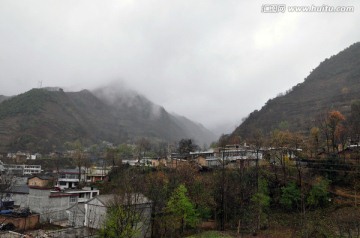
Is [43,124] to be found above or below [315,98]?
below

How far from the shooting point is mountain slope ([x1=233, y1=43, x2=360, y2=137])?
85.2 metres

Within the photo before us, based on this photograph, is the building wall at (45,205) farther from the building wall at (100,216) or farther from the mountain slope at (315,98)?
the mountain slope at (315,98)

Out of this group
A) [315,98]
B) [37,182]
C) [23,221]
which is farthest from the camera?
[315,98]

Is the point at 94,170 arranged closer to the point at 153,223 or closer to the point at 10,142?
the point at 153,223

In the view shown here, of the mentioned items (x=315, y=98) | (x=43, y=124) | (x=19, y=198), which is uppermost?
(x=315, y=98)

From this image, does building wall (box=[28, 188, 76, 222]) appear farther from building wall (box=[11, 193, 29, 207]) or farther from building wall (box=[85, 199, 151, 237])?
building wall (box=[85, 199, 151, 237])

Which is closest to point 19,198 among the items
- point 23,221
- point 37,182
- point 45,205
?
point 45,205

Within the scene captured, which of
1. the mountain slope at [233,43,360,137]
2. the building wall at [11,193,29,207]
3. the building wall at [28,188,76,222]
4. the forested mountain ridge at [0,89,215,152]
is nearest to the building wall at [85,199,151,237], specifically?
the building wall at [28,188,76,222]

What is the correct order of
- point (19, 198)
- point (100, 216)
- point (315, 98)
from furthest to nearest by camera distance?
point (315, 98) → point (19, 198) → point (100, 216)

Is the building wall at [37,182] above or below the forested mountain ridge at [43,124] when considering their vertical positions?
below

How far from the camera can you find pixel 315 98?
9912 centimetres

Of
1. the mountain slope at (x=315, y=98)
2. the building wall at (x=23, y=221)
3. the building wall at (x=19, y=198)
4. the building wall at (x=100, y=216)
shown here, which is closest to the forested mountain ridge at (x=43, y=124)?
the building wall at (x=19, y=198)

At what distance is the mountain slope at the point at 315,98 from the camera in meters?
85.2

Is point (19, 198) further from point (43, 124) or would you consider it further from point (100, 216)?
point (43, 124)
